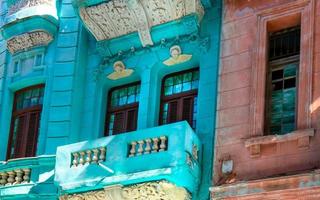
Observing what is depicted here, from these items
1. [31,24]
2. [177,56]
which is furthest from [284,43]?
[31,24]

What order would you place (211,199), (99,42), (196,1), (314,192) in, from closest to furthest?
(314,192), (211,199), (196,1), (99,42)

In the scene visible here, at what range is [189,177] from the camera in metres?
16.6

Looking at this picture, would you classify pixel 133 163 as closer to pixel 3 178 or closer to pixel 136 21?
pixel 136 21

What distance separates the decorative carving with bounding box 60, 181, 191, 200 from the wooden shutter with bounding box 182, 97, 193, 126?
1.87 m

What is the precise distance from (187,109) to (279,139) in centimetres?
285

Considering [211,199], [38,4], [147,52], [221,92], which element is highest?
[38,4]

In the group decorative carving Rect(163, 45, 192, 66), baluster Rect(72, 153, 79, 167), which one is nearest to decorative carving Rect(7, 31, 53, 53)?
decorative carving Rect(163, 45, 192, 66)

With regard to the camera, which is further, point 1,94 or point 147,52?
point 1,94

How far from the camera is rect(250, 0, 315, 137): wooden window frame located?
1595 cm

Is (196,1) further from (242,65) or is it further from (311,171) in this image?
(311,171)

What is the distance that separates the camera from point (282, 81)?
17.0 m

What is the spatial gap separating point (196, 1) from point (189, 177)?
3677 millimetres

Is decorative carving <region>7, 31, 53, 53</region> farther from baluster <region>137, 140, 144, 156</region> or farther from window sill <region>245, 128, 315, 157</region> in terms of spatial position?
window sill <region>245, 128, 315, 157</region>

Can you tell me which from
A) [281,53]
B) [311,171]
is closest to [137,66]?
[281,53]
